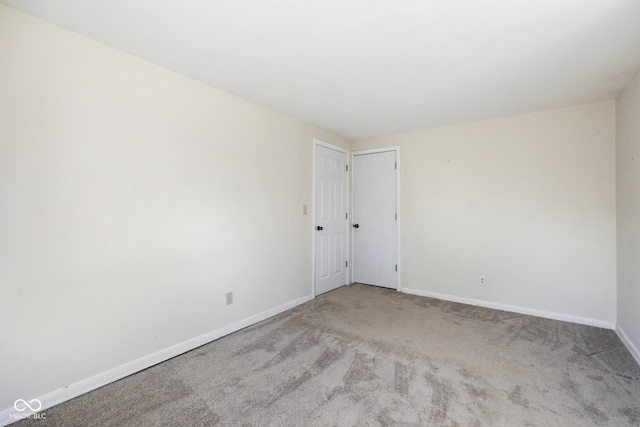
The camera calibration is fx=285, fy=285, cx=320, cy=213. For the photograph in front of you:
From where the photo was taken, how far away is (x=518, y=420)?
160cm

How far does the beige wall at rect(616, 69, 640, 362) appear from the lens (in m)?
2.29

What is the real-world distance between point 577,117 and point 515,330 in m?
2.29

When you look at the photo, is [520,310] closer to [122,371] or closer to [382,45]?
[382,45]

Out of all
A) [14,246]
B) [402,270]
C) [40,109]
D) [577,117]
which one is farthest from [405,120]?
[14,246]

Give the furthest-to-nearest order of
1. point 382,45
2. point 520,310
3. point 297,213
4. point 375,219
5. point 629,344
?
point 375,219
point 297,213
point 520,310
point 629,344
point 382,45

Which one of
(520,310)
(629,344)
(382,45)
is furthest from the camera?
(520,310)

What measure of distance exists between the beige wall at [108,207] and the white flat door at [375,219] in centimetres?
196

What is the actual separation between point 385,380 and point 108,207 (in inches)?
88.9

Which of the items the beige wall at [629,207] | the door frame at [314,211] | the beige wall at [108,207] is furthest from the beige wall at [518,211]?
the beige wall at [108,207]

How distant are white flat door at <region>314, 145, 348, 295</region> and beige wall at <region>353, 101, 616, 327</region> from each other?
2.93 ft

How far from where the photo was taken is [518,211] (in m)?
3.29

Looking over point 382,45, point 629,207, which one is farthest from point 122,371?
point 629,207

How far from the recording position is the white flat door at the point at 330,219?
391cm

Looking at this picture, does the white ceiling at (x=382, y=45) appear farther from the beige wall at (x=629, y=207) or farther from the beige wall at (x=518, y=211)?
the beige wall at (x=518, y=211)
